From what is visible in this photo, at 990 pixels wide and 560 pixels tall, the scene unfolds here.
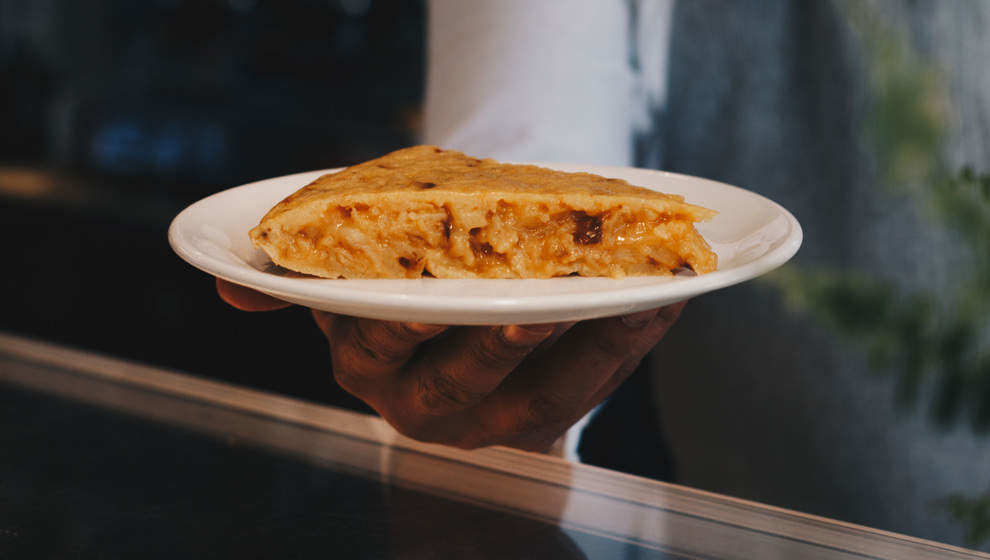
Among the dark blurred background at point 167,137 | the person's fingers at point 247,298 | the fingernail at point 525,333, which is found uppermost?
the fingernail at point 525,333

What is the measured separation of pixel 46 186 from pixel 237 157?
1.35 metres

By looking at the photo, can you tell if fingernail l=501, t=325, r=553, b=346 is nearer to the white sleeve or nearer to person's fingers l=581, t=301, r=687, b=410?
person's fingers l=581, t=301, r=687, b=410

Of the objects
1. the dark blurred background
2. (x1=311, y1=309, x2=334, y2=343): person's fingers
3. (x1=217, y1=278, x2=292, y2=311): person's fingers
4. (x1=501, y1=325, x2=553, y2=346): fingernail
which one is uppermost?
(x1=501, y1=325, x2=553, y2=346): fingernail

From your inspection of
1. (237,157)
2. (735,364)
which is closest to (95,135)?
(237,157)

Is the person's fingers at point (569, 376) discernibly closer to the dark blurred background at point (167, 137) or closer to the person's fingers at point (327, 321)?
the person's fingers at point (327, 321)

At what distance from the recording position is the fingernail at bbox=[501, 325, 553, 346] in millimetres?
626

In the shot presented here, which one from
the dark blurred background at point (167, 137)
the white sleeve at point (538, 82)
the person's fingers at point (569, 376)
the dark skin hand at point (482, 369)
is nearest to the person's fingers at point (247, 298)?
the dark skin hand at point (482, 369)

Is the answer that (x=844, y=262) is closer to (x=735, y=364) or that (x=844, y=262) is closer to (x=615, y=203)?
(x=735, y=364)

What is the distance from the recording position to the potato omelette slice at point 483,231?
0.74 meters

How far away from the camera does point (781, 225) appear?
2.32ft

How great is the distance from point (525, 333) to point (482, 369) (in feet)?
0.32

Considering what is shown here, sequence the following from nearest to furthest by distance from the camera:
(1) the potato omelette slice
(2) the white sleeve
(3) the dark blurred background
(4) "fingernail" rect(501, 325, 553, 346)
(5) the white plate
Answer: (5) the white plate < (4) "fingernail" rect(501, 325, 553, 346) < (1) the potato omelette slice < (2) the white sleeve < (3) the dark blurred background

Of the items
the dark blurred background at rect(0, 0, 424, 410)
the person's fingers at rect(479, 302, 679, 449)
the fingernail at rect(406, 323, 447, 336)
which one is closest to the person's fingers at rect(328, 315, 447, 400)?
the fingernail at rect(406, 323, 447, 336)

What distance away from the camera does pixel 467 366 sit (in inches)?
28.7
